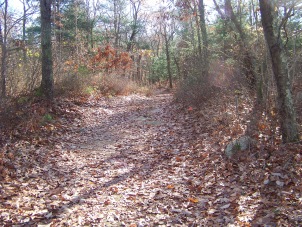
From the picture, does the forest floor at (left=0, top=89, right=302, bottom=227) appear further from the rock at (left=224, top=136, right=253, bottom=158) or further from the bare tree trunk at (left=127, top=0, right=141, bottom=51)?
the bare tree trunk at (left=127, top=0, right=141, bottom=51)

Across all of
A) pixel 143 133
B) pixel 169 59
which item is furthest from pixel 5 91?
pixel 169 59

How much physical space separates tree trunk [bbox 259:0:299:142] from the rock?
0.70 metres

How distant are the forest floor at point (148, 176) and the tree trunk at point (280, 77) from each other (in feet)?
1.07

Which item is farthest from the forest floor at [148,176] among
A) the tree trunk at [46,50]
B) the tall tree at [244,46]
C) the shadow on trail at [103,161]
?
the tall tree at [244,46]

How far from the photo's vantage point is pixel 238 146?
582 cm

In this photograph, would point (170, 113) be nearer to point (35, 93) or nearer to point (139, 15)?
point (35, 93)

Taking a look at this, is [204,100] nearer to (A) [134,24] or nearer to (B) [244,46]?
(B) [244,46]

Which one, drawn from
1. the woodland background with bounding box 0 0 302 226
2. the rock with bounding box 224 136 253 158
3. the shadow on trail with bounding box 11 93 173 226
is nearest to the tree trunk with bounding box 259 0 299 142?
the woodland background with bounding box 0 0 302 226

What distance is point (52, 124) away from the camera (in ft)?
27.0

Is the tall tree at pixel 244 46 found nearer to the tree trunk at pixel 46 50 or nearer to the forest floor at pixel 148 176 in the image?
the forest floor at pixel 148 176

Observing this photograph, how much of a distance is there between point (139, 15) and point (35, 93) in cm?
2306

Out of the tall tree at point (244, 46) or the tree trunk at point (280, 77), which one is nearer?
the tree trunk at point (280, 77)

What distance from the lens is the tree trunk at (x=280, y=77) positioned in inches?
199

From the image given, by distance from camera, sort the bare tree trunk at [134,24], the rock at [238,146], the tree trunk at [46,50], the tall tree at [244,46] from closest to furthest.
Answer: the rock at [238,146]
the tall tree at [244,46]
the tree trunk at [46,50]
the bare tree trunk at [134,24]
